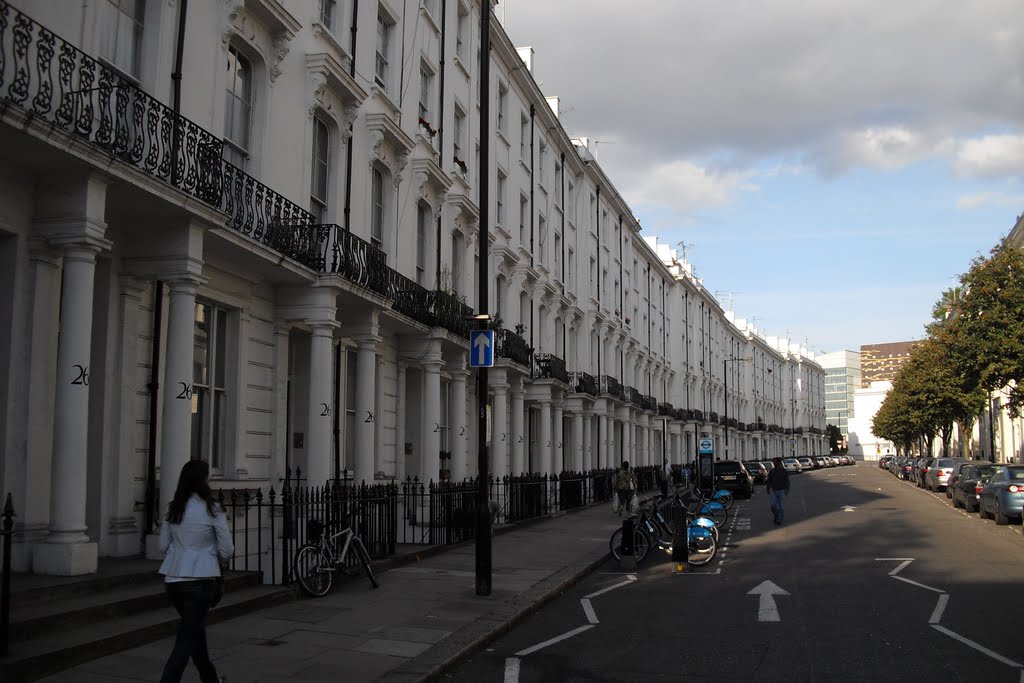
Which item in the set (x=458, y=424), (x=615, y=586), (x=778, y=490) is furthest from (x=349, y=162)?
(x=778, y=490)

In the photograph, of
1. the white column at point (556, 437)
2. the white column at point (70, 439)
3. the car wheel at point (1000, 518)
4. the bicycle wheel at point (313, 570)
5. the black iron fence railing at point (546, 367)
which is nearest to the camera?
the white column at point (70, 439)

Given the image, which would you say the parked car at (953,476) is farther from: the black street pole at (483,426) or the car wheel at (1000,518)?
the black street pole at (483,426)

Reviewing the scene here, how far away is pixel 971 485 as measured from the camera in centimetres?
2806

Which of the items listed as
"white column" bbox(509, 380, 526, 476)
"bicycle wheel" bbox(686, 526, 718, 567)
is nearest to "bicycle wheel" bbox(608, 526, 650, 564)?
"bicycle wheel" bbox(686, 526, 718, 567)

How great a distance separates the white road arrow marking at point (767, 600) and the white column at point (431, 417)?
334 inches

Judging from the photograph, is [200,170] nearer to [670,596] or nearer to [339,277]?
[339,277]

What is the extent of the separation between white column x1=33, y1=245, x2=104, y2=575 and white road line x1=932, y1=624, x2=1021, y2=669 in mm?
9224

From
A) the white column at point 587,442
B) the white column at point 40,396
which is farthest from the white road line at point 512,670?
the white column at point 587,442

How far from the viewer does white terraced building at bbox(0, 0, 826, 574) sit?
9.66 meters

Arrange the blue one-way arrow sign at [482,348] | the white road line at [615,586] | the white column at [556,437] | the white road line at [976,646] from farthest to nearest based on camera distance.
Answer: the white column at [556,437] < the white road line at [615,586] < the blue one-way arrow sign at [482,348] < the white road line at [976,646]

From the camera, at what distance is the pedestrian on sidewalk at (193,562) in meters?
6.56

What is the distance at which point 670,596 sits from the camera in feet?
43.2

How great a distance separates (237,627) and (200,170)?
5.77 metres

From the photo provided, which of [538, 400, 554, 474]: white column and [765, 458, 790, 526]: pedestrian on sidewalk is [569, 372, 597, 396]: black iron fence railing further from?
[765, 458, 790, 526]: pedestrian on sidewalk
